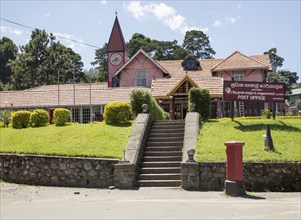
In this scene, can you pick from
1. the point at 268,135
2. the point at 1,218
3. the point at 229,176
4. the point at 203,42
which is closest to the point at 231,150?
the point at 229,176

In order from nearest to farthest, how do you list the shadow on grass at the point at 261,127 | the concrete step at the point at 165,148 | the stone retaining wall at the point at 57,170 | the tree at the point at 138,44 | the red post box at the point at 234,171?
the red post box at the point at 234,171, the stone retaining wall at the point at 57,170, the concrete step at the point at 165,148, the shadow on grass at the point at 261,127, the tree at the point at 138,44

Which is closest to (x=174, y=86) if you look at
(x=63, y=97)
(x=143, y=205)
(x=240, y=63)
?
(x=63, y=97)

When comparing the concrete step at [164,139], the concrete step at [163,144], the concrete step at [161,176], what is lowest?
the concrete step at [161,176]

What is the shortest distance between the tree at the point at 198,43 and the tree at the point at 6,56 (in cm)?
3575

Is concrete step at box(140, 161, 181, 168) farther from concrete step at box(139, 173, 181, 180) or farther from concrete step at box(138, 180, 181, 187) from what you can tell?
concrete step at box(138, 180, 181, 187)

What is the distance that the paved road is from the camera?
8.00m

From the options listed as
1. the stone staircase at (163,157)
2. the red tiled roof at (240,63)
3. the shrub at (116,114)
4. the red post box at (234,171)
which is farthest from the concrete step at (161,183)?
the red tiled roof at (240,63)

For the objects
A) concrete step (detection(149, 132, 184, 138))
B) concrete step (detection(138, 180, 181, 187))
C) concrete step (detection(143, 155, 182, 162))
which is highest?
concrete step (detection(149, 132, 184, 138))

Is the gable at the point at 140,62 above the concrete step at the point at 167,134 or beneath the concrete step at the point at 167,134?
above

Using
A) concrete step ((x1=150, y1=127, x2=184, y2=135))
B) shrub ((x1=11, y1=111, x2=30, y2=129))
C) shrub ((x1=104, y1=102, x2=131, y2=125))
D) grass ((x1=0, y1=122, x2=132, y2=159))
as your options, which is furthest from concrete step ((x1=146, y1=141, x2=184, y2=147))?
shrub ((x1=11, y1=111, x2=30, y2=129))

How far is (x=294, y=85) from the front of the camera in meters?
92.4

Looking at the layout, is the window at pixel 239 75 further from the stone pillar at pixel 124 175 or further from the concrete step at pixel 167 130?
the stone pillar at pixel 124 175

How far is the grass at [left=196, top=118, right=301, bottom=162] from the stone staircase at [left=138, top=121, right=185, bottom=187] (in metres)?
0.93

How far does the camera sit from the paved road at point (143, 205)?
26.2ft
